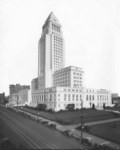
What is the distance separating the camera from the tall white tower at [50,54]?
4331 inches

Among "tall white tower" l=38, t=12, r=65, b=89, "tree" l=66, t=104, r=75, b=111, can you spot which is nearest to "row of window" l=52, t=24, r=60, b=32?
"tall white tower" l=38, t=12, r=65, b=89

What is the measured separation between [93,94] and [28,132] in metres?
68.2

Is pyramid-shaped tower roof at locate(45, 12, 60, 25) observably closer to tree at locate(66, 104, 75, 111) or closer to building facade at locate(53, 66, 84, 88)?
building facade at locate(53, 66, 84, 88)

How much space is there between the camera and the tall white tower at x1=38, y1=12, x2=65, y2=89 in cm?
11000

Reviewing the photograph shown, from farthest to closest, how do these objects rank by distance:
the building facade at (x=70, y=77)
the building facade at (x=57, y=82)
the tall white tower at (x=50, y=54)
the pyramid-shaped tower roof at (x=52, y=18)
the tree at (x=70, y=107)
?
the pyramid-shaped tower roof at (x=52, y=18) < the tall white tower at (x=50, y=54) < the building facade at (x=70, y=77) < the building facade at (x=57, y=82) < the tree at (x=70, y=107)

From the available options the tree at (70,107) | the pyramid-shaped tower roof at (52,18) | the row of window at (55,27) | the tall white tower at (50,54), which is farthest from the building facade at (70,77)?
the pyramid-shaped tower roof at (52,18)

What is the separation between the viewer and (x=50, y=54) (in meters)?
113

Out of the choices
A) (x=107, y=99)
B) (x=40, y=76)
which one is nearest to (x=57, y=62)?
(x=40, y=76)

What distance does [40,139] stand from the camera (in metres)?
28.2

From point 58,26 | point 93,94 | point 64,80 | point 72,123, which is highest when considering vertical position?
point 58,26

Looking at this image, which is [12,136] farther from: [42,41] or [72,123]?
[42,41]

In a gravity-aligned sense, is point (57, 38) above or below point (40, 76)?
above

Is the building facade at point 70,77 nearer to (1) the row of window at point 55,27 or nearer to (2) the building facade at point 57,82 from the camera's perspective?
(2) the building facade at point 57,82

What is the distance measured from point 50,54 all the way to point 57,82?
23.6m
